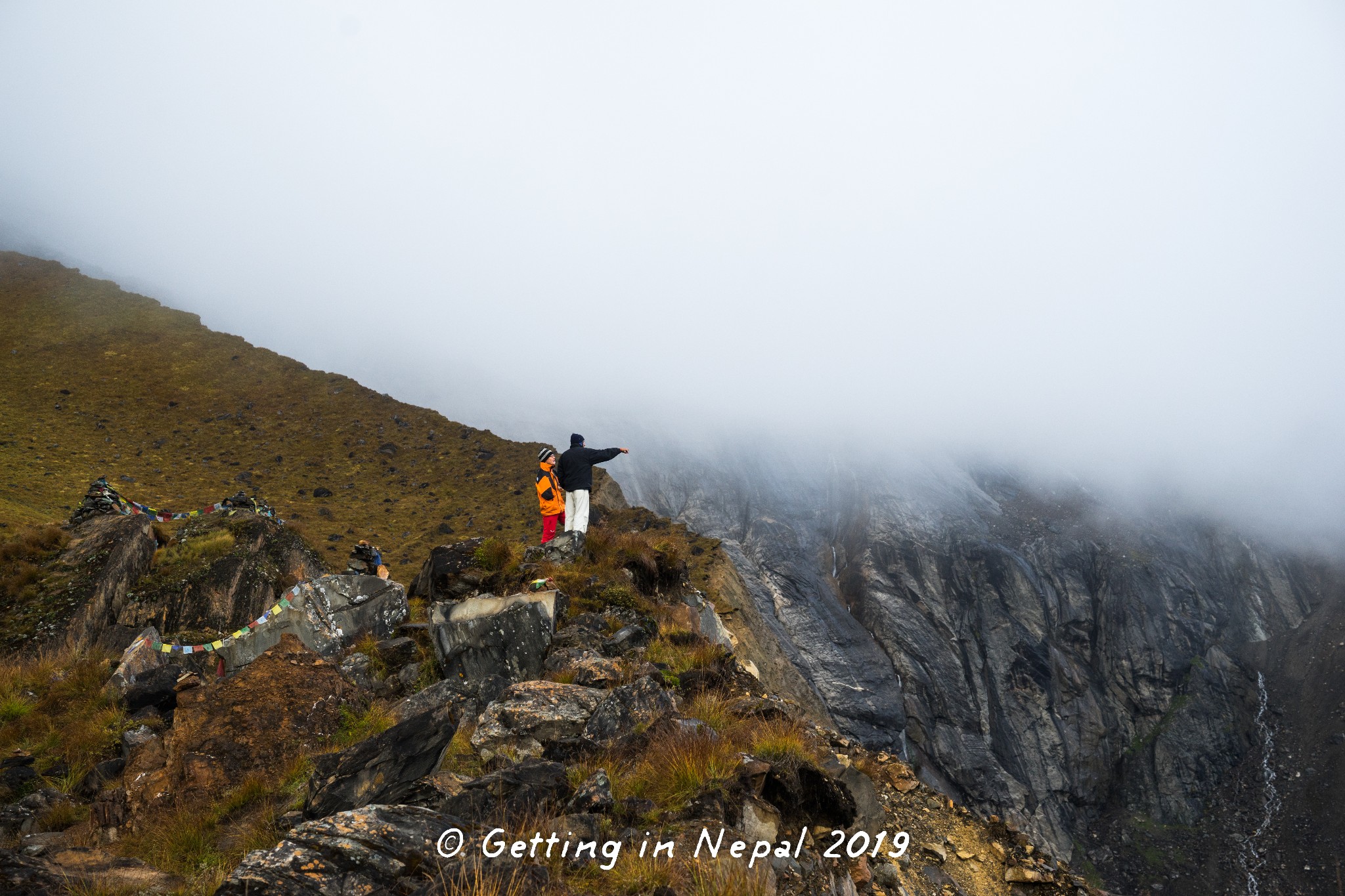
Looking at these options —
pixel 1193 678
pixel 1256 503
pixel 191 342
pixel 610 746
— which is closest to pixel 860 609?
pixel 1193 678

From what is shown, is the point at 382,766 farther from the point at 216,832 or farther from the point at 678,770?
the point at 678,770

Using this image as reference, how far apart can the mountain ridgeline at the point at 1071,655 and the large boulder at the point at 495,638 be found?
Result: 247 ft

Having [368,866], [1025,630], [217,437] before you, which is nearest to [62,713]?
[368,866]

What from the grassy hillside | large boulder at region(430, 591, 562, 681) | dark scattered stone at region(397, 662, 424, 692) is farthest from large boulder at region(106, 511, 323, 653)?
the grassy hillside

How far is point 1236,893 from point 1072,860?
1666cm

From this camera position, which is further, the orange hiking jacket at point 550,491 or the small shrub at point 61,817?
the orange hiking jacket at point 550,491

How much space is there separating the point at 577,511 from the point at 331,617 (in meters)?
5.88

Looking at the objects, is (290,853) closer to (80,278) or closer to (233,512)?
(233,512)

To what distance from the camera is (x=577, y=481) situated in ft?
52.9

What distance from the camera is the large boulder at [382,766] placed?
5918 millimetres

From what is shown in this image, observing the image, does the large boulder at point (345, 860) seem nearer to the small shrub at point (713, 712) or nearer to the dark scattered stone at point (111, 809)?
the dark scattered stone at point (111, 809)

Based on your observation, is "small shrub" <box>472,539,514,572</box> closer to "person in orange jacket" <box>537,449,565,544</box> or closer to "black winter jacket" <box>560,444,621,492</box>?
"person in orange jacket" <box>537,449,565,544</box>

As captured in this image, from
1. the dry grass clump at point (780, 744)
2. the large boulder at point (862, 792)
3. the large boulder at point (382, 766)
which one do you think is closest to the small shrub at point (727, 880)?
the dry grass clump at point (780, 744)

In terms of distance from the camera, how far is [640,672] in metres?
9.76
